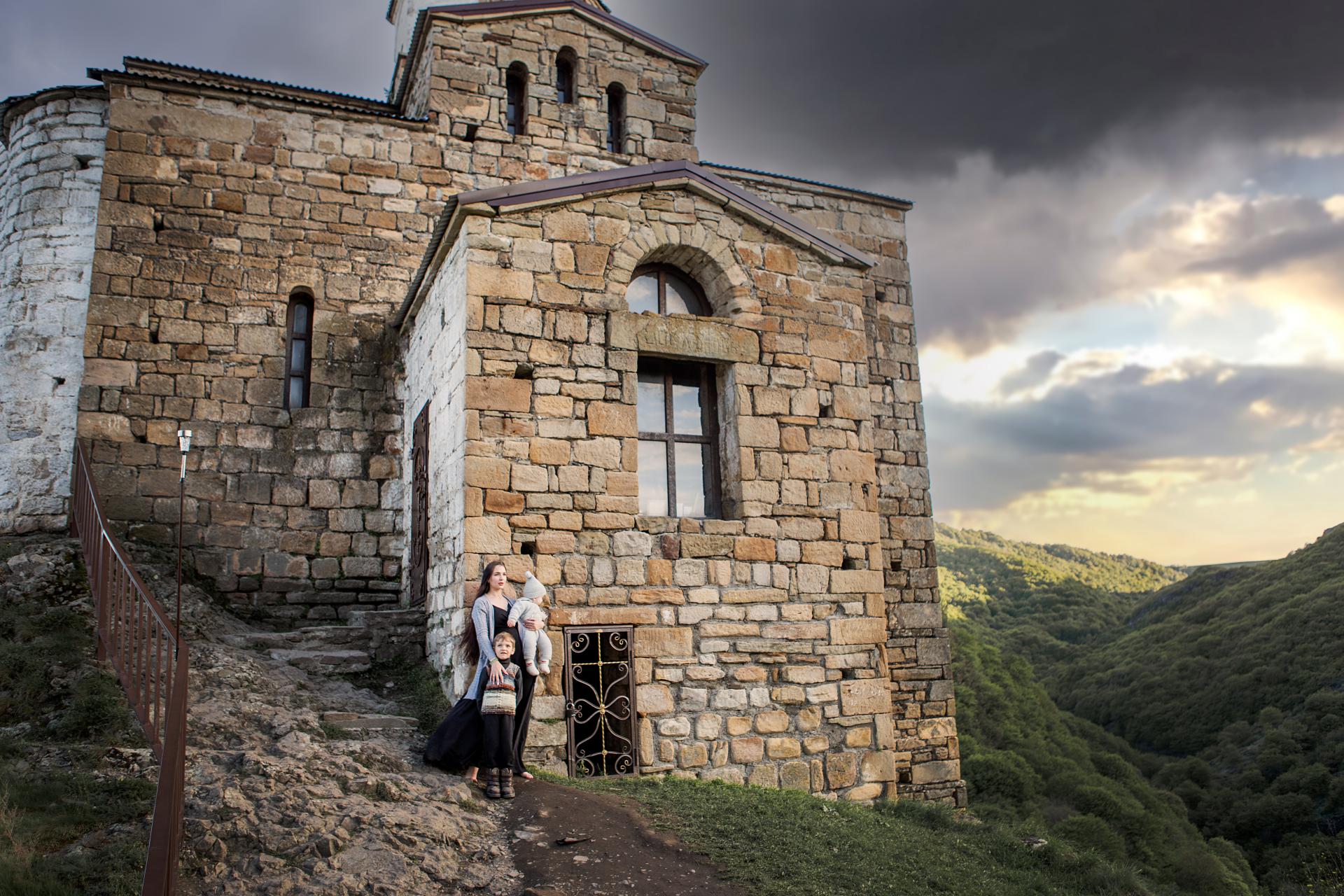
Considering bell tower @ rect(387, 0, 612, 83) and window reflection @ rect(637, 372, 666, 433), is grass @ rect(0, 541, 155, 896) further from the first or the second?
bell tower @ rect(387, 0, 612, 83)

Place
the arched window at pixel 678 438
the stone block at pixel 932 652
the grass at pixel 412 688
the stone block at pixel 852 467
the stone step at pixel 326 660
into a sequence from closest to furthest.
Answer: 1. the grass at pixel 412 688
2. the arched window at pixel 678 438
3. the stone step at pixel 326 660
4. the stone block at pixel 852 467
5. the stone block at pixel 932 652

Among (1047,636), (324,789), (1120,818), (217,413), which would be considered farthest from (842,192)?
(1047,636)

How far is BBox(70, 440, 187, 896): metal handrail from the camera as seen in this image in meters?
4.00

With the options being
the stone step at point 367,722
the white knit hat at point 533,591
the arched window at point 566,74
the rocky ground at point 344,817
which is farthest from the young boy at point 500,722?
the arched window at point 566,74

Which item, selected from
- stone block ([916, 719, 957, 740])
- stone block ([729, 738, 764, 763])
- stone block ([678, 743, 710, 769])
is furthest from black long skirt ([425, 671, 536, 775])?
stone block ([916, 719, 957, 740])

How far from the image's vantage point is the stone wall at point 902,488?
10.6 metres

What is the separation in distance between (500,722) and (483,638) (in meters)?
0.58

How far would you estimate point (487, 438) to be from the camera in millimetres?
7309

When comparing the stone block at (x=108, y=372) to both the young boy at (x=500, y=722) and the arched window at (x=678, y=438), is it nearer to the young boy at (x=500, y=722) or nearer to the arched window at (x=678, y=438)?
the arched window at (x=678, y=438)

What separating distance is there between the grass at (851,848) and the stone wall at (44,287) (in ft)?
22.5

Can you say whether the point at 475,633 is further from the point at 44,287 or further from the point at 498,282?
the point at 44,287

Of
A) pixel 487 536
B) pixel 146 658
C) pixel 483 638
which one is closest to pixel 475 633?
pixel 483 638

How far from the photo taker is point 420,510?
31.3ft

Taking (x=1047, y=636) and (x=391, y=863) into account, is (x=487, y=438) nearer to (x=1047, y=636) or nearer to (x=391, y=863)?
(x=391, y=863)
